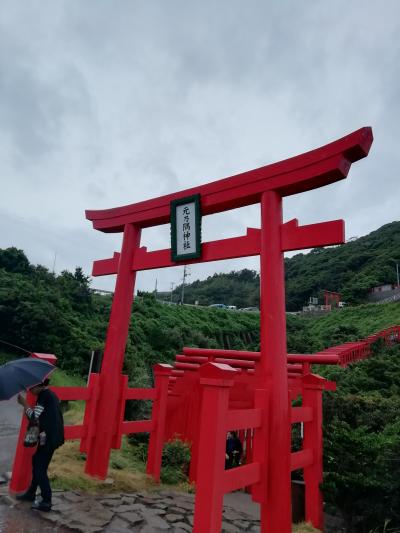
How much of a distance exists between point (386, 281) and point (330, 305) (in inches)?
254

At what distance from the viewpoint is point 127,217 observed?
6.31 m

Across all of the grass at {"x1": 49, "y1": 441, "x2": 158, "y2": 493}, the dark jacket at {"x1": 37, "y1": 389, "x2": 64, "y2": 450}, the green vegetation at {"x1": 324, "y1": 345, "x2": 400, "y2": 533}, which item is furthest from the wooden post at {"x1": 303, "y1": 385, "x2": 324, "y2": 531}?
the dark jacket at {"x1": 37, "y1": 389, "x2": 64, "y2": 450}

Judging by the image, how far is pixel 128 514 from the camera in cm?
423

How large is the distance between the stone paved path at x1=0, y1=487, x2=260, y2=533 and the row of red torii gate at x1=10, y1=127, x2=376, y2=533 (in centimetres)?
51

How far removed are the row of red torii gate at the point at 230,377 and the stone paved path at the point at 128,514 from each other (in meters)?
0.51

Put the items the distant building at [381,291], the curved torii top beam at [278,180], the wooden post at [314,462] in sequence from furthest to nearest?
the distant building at [381,291], the wooden post at [314,462], the curved torii top beam at [278,180]

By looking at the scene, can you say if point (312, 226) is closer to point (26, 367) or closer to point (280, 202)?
point (280, 202)

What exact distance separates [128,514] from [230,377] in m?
2.29

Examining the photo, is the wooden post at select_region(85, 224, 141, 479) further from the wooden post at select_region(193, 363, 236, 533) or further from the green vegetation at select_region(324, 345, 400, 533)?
the green vegetation at select_region(324, 345, 400, 533)

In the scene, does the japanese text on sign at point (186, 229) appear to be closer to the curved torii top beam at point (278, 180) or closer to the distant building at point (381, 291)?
the curved torii top beam at point (278, 180)

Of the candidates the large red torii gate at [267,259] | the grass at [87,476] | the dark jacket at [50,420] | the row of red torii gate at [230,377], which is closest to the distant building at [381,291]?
the row of red torii gate at [230,377]

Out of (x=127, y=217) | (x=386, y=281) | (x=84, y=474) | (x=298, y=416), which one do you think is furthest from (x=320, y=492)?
(x=386, y=281)

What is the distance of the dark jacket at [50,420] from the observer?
13.3ft

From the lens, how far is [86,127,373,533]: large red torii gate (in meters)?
3.90
